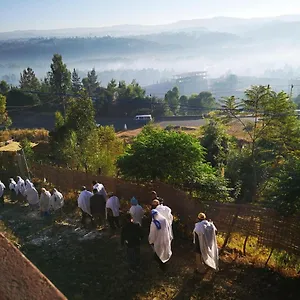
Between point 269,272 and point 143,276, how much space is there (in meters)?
2.11

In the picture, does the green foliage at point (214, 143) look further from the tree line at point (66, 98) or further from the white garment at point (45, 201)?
the tree line at point (66, 98)

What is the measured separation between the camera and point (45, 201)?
9.99m

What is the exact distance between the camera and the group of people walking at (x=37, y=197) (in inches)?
392

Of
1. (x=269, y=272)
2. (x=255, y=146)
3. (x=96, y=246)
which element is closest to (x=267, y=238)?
(x=269, y=272)

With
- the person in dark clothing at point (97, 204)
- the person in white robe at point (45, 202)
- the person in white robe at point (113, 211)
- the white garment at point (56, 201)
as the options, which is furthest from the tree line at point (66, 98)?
the person in white robe at point (113, 211)

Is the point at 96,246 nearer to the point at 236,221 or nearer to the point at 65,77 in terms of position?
the point at 236,221

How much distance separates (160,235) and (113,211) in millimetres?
2168

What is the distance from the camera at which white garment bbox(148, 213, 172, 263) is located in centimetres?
630

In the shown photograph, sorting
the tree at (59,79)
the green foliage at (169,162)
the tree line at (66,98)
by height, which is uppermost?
the green foliage at (169,162)

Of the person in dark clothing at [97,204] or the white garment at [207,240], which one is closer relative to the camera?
the white garment at [207,240]

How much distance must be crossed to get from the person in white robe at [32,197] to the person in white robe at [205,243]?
618 centimetres

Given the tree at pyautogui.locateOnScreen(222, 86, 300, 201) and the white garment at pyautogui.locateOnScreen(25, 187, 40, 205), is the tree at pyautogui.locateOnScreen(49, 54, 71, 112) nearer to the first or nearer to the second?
the tree at pyautogui.locateOnScreen(222, 86, 300, 201)

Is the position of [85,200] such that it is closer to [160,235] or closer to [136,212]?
[136,212]

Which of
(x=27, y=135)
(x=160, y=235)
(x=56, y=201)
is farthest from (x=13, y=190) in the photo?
(x=27, y=135)
